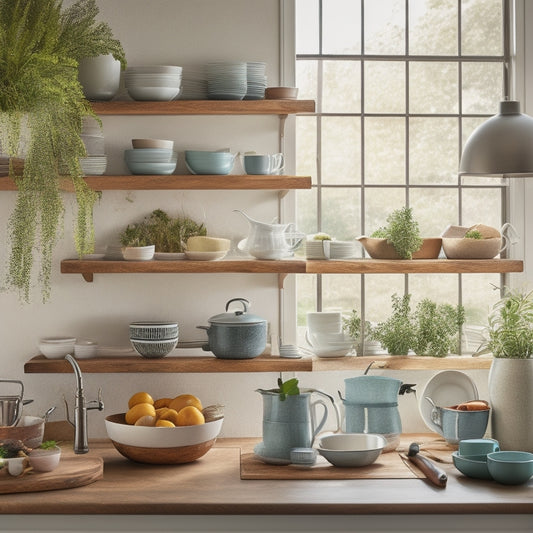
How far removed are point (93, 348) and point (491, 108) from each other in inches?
72.5

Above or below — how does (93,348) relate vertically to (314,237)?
below

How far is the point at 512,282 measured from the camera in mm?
3520

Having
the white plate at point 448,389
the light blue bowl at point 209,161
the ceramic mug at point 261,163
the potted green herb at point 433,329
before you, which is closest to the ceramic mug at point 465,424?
the white plate at point 448,389

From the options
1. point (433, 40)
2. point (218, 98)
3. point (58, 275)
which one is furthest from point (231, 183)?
point (433, 40)

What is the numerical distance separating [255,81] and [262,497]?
1516 mm

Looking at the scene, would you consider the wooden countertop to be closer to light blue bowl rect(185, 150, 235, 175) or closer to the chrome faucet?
the chrome faucet

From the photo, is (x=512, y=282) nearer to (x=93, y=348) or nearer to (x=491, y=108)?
(x=491, y=108)

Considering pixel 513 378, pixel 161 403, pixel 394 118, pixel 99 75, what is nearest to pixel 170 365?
pixel 161 403

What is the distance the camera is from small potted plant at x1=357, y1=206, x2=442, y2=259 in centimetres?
327

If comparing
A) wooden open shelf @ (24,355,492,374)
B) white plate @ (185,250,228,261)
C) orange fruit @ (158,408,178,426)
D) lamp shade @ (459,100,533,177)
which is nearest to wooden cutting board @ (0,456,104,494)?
orange fruit @ (158,408,178,426)

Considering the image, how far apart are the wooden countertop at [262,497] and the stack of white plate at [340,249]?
3.00 feet

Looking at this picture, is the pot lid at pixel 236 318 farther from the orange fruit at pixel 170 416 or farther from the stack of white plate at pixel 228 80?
the stack of white plate at pixel 228 80

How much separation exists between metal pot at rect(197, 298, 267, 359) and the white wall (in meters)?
0.24

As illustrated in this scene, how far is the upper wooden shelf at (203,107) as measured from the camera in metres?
3.17
